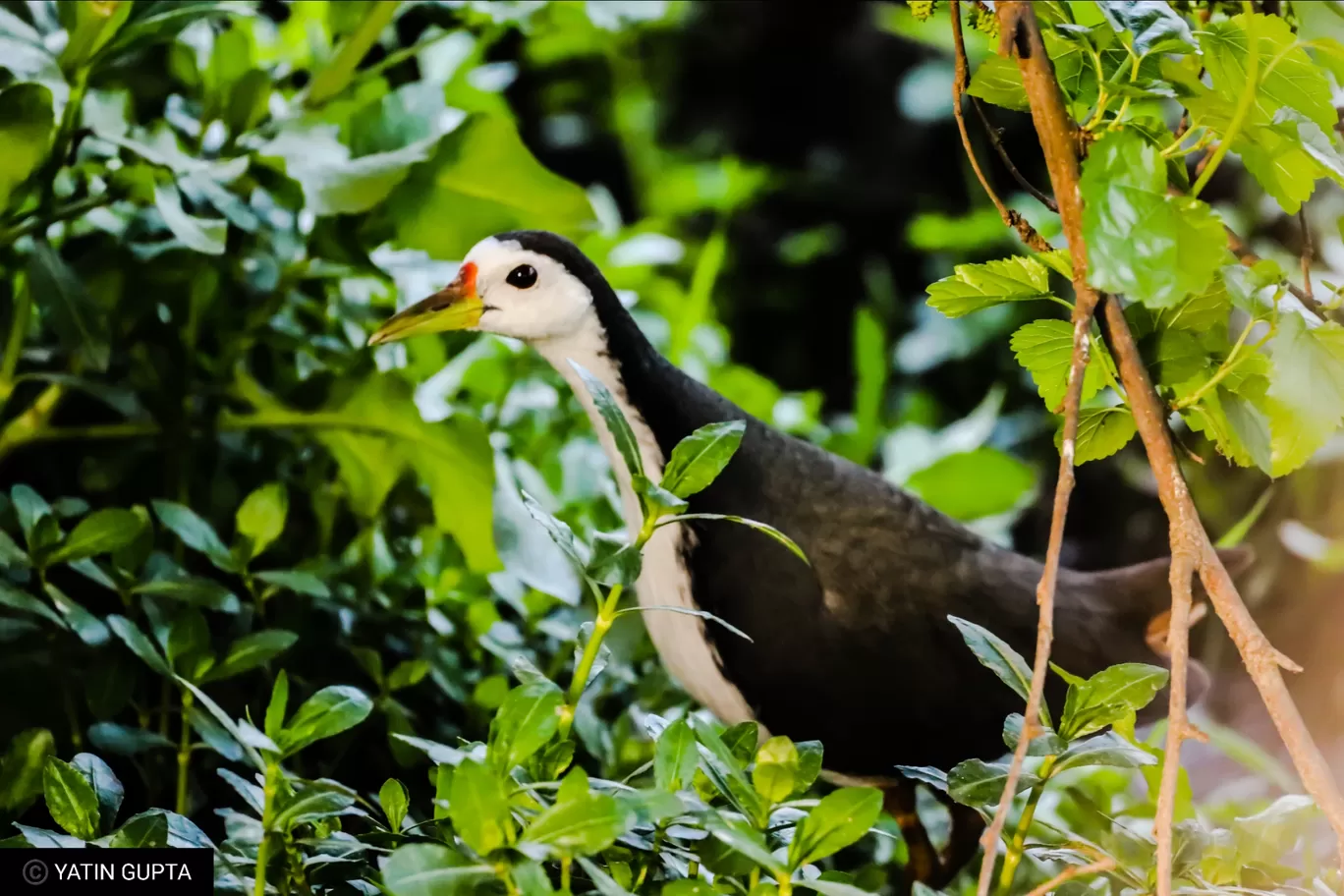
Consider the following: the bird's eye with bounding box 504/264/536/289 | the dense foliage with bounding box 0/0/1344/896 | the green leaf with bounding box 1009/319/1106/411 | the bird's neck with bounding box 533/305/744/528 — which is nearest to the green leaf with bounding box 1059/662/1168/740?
the dense foliage with bounding box 0/0/1344/896

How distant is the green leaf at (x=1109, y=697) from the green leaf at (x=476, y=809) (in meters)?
0.22

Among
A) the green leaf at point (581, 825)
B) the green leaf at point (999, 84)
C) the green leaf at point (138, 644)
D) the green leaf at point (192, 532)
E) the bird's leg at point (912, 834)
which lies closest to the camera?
the green leaf at point (581, 825)

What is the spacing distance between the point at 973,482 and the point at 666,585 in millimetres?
461

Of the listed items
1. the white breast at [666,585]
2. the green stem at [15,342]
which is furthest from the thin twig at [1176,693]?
the green stem at [15,342]

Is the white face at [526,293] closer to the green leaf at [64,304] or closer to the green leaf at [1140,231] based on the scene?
the green leaf at [64,304]

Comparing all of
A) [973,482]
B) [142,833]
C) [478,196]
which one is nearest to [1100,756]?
[142,833]

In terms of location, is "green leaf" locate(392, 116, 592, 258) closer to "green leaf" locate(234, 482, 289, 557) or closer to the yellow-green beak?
the yellow-green beak

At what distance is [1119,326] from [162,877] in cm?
42

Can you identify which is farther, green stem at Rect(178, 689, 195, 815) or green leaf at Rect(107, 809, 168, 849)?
green stem at Rect(178, 689, 195, 815)

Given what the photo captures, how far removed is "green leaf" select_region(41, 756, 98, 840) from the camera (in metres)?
0.45

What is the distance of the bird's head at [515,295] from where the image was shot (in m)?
0.75

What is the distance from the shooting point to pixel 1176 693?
406 millimetres

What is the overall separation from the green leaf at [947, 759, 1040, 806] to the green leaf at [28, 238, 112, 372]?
561mm

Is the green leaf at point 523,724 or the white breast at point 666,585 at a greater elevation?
the green leaf at point 523,724
